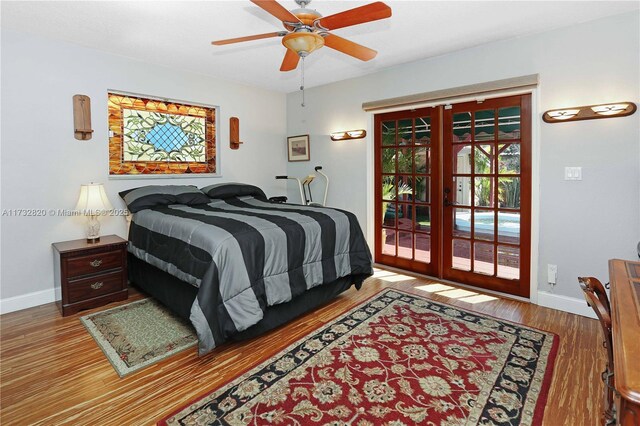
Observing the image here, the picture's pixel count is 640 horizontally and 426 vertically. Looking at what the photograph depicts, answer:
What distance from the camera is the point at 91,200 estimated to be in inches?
129

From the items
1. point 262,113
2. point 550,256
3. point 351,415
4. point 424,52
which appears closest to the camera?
point 351,415

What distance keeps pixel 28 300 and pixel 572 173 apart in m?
5.10

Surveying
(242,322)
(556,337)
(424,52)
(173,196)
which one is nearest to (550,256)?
(556,337)

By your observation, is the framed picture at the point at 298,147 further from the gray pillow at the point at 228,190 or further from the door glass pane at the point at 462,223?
the door glass pane at the point at 462,223

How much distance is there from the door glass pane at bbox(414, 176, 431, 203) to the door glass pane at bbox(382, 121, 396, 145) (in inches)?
23.3

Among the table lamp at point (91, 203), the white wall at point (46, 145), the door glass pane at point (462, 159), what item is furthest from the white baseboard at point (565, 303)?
the white wall at point (46, 145)

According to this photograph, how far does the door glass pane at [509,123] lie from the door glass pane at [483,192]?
1.50 ft

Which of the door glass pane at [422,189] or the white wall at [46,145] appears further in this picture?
the door glass pane at [422,189]

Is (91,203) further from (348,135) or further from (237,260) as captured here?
(348,135)

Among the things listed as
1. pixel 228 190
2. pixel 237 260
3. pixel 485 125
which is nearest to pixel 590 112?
pixel 485 125

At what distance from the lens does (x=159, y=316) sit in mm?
3029

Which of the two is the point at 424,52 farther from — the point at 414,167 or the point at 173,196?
the point at 173,196

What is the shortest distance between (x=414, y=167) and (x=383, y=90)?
1.06m

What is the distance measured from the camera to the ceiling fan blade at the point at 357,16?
202cm
